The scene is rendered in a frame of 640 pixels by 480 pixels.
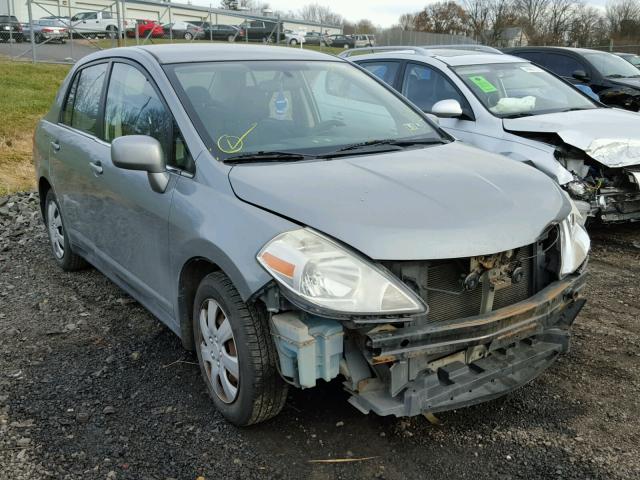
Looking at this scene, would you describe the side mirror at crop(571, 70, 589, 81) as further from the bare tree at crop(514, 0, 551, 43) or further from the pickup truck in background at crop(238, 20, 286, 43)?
the bare tree at crop(514, 0, 551, 43)

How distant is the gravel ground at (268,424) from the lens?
2.83m

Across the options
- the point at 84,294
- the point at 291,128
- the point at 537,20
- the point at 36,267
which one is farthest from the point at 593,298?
the point at 537,20

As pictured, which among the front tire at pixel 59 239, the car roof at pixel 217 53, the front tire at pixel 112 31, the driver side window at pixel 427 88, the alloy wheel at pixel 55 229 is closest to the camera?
the car roof at pixel 217 53

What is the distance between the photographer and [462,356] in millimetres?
2867

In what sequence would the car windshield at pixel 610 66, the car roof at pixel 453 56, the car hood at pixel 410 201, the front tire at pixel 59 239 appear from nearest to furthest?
the car hood at pixel 410 201, the front tire at pixel 59 239, the car roof at pixel 453 56, the car windshield at pixel 610 66

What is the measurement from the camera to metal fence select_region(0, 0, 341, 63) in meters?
20.2

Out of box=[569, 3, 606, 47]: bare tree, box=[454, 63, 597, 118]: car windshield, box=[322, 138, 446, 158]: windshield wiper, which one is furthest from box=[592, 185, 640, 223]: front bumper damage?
box=[569, 3, 606, 47]: bare tree

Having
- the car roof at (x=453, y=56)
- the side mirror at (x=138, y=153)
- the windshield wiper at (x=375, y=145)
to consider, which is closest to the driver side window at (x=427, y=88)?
the car roof at (x=453, y=56)

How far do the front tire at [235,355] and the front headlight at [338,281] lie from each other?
14.2 inches

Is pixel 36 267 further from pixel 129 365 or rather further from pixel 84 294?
pixel 129 365

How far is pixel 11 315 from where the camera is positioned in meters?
4.59

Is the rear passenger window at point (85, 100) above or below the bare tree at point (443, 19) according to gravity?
below

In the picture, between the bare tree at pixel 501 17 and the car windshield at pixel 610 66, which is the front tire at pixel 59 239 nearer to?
the car windshield at pixel 610 66

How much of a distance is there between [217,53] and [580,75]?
28.3 feet
